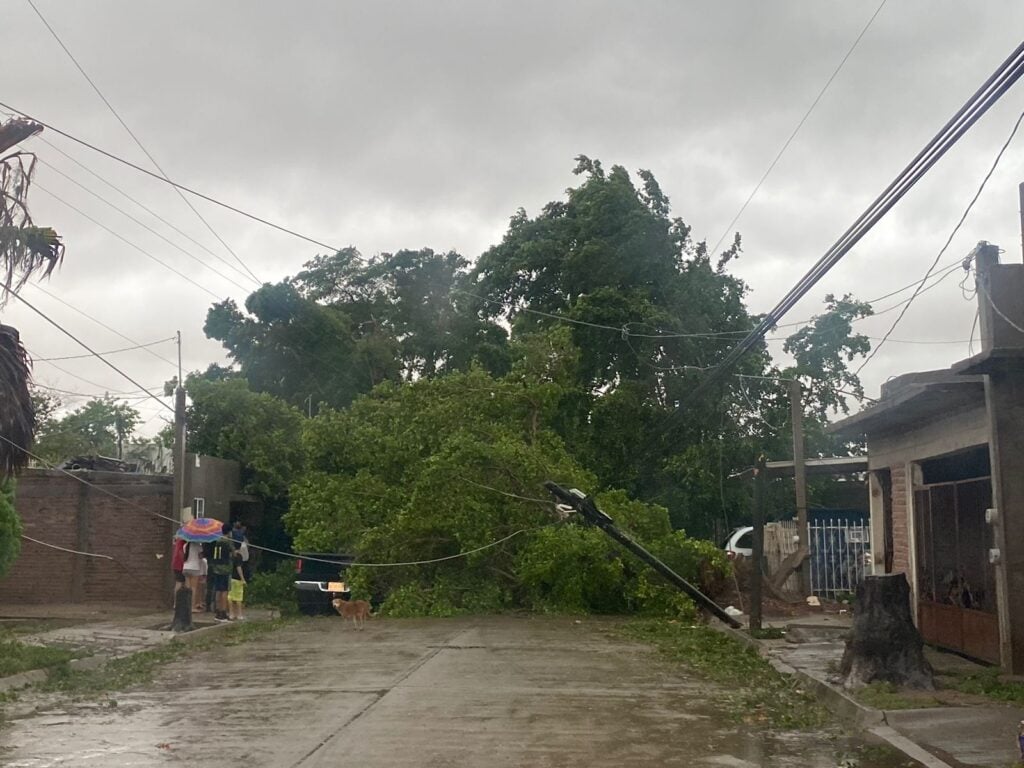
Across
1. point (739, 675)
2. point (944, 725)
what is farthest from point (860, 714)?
point (739, 675)

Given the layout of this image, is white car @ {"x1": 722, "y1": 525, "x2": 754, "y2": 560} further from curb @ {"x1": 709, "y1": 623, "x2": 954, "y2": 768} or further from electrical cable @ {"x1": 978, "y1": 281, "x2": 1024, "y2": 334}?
electrical cable @ {"x1": 978, "y1": 281, "x2": 1024, "y2": 334}

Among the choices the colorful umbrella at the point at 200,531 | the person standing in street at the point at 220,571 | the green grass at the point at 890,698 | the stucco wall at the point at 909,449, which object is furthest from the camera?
the person standing in street at the point at 220,571

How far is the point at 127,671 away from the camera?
14312mm

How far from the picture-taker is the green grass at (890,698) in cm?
1060

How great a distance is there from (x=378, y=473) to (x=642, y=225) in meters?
13.0

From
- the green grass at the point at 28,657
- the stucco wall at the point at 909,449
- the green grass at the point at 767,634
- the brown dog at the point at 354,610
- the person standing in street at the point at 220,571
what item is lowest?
the green grass at the point at 28,657

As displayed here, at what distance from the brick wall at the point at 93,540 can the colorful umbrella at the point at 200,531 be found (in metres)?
4.73

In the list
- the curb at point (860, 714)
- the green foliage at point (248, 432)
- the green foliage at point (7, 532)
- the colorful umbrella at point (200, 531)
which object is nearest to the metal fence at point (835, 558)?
the curb at point (860, 714)

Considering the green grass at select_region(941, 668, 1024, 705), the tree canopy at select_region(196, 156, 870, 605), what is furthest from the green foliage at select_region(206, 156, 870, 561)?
the green grass at select_region(941, 668, 1024, 705)

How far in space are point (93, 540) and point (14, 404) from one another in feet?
41.9

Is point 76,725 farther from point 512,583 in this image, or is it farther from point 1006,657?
point 512,583

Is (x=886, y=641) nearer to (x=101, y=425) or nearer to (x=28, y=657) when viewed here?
(x=28, y=657)

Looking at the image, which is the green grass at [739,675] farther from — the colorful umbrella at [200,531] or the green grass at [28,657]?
the green grass at [28,657]

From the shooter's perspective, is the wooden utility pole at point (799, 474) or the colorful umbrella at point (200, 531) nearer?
the colorful umbrella at point (200, 531)
